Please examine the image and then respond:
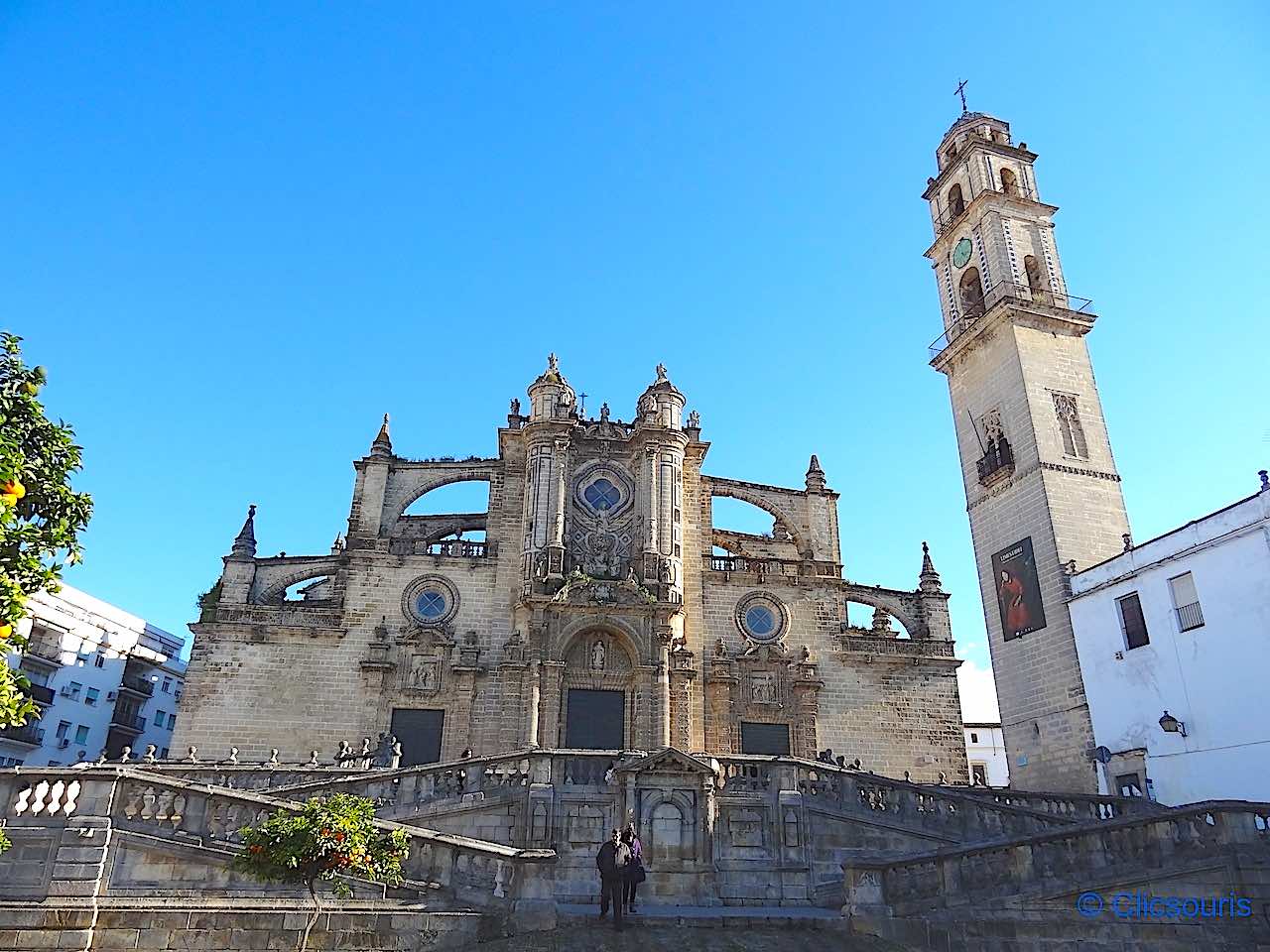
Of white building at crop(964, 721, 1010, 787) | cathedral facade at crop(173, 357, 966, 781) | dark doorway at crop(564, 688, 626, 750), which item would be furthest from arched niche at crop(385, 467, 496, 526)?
white building at crop(964, 721, 1010, 787)

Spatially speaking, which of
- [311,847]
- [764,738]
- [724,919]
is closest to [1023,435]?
[764,738]

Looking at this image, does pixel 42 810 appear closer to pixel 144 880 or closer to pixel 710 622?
pixel 144 880

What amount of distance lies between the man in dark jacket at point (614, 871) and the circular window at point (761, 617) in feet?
56.7

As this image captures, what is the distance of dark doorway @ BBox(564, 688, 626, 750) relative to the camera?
25688 mm

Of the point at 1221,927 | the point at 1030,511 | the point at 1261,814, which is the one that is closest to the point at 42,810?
the point at 1221,927

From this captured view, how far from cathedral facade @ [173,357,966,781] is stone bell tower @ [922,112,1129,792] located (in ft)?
16.0

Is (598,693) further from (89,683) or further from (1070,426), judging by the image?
(89,683)

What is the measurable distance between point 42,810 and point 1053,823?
1510 centimetres

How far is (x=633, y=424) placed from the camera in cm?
2986

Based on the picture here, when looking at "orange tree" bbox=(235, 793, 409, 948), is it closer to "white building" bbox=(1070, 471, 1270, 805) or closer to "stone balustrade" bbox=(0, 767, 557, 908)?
"stone balustrade" bbox=(0, 767, 557, 908)

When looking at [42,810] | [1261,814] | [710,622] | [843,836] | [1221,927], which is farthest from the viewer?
[710,622]

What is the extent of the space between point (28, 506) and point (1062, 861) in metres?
13.0

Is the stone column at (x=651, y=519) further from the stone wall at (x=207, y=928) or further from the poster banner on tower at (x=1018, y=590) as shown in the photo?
the stone wall at (x=207, y=928)

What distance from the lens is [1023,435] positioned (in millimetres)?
24875
